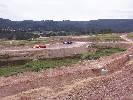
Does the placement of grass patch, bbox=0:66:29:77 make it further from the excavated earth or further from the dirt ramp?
the dirt ramp

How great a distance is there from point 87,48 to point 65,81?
3942 centimetres

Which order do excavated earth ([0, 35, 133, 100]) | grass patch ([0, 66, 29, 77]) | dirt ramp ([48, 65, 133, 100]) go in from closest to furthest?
dirt ramp ([48, 65, 133, 100]) → excavated earth ([0, 35, 133, 100]) → grass patch ([0, 66, 29, 77])

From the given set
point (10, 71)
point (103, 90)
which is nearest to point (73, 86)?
point (103, 90)

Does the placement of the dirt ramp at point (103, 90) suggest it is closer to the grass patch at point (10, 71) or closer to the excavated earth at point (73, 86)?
the excavated earth at point (73, 86)

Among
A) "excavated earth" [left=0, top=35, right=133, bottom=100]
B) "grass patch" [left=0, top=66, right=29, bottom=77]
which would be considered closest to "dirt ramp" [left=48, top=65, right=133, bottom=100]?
"excavated earth" [left=0, top=35, right=133, bottom=100]

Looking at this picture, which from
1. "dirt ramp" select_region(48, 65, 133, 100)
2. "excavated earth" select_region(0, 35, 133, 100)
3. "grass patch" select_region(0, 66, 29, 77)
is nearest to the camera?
"dirt ramp" select_region(48, 65, 133, 100)

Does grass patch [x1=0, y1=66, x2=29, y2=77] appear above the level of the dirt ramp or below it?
below

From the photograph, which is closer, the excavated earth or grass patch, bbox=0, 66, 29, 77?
the excavated earth

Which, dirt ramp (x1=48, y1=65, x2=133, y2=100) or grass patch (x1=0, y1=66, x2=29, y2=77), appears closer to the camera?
dirt ramp (x1=48, y1=65, x2=133, y2=100)

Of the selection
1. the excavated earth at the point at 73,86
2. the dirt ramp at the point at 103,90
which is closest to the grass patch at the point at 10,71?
the excavated earth at the point at 73,86

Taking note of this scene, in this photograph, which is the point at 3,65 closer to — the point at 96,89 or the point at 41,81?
the point at 41,81

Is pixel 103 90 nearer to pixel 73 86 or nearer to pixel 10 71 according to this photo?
pixel 73 86

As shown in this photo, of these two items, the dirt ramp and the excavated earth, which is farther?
the excavated earth

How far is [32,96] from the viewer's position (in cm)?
2809
